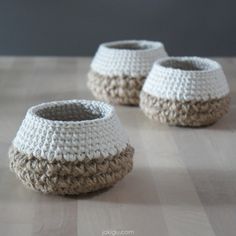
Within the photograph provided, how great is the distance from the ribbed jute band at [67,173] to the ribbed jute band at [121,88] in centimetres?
46

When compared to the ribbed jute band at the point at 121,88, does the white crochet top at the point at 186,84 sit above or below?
above

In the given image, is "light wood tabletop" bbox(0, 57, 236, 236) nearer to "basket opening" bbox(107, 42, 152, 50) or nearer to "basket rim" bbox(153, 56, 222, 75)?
"basket rim" bbox(153, 56, 222, 75)

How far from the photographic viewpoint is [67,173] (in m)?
Result: 0.80

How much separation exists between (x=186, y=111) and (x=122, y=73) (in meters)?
0.22

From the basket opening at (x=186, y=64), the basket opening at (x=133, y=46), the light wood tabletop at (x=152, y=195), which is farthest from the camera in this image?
the basket opening at (x=133, y=46)

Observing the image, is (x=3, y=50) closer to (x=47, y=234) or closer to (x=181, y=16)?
(x=181, y=16)

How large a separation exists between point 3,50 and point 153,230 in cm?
135

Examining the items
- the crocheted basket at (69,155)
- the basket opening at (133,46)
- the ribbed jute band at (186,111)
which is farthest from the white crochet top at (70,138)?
the basket opening at (133,46)

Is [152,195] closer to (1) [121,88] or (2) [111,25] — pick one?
(1) [121,88]

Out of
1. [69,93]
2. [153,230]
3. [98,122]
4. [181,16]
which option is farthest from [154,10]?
[153,230]

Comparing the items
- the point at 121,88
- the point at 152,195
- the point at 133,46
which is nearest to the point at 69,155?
the point at 152,195

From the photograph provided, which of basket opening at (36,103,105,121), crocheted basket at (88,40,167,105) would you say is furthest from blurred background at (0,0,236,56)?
basket opening at (36,103,105,121)

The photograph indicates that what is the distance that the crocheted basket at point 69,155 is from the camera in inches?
31.5

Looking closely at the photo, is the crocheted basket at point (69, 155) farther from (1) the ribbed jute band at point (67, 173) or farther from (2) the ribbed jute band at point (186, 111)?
(2) the ribbed jute band at point (186, 111)
